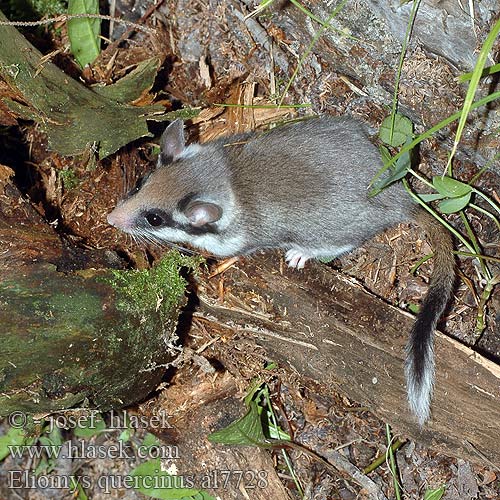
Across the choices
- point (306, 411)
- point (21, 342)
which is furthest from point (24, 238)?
point (306, 411)

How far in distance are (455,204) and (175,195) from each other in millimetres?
1632

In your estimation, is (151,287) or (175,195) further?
(175,195)

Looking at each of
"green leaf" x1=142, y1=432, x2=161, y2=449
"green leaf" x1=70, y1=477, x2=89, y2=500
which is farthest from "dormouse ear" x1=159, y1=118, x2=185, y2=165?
"green leaf" x1=70, y1=477, x2=89, y2=500

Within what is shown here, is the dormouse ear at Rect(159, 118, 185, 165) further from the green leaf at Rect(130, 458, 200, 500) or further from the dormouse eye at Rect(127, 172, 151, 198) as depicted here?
the green leaf at Rect(130, 458, 200, 500)

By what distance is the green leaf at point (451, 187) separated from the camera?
11.8 ft

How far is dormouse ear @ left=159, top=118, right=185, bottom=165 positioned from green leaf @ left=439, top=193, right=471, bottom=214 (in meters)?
1.57

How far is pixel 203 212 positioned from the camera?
360 centimetres

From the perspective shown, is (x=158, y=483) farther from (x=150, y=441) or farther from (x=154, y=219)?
(x=154, y=219)

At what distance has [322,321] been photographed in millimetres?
3418

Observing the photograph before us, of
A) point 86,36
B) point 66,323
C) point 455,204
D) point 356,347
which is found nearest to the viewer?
point 66,323

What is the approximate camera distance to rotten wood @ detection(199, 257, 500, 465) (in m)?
3.16

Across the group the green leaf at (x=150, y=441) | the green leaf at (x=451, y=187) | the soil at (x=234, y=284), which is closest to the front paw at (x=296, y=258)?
the soil at (x=234, y=284)

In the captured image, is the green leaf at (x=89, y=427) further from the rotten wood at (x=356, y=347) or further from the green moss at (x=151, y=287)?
the green moss at (x=151, y=287)

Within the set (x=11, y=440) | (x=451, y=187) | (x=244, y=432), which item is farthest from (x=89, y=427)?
(x=451, y=187)
